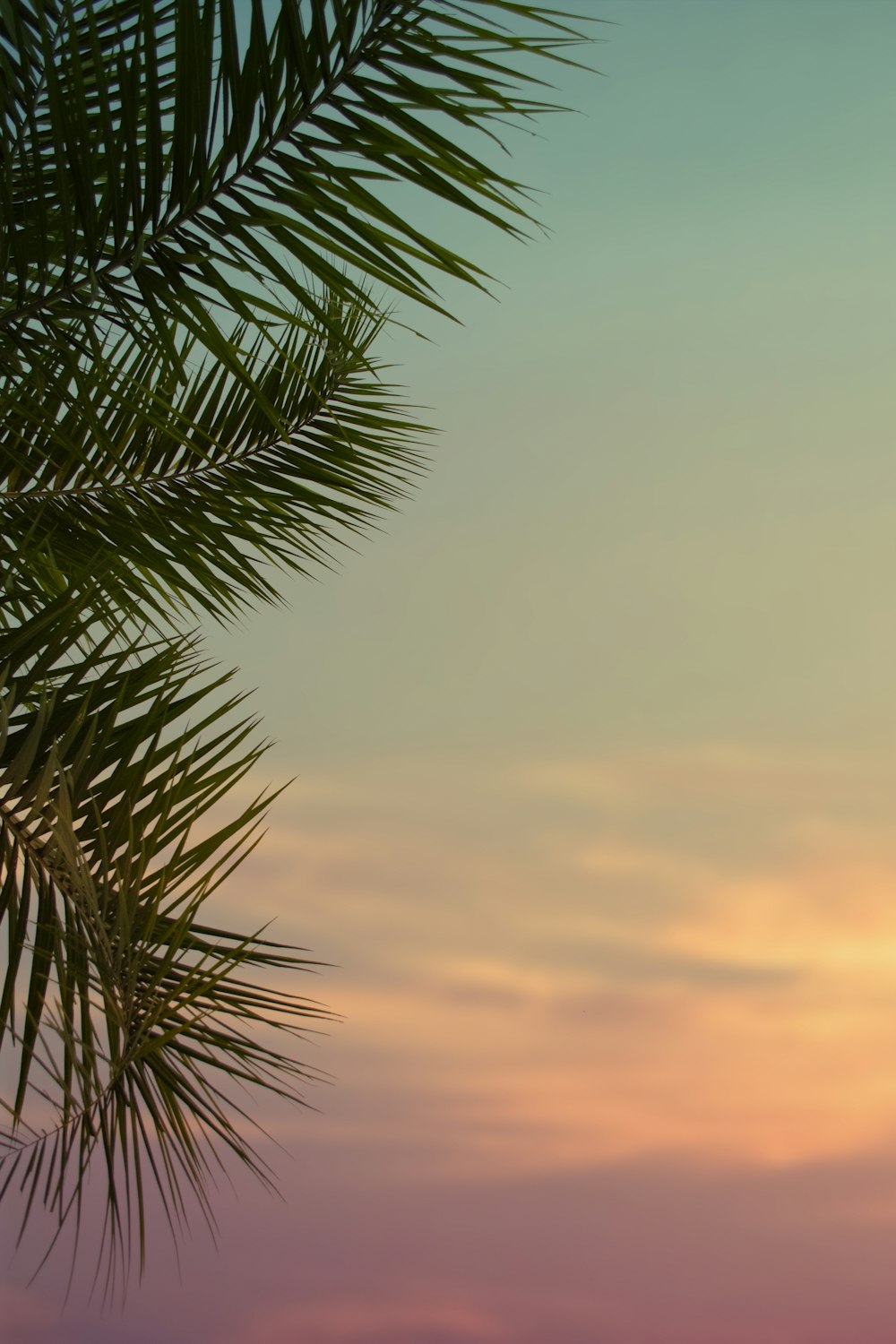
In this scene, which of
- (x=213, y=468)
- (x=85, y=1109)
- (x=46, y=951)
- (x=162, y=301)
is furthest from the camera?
(x=213, y=468)

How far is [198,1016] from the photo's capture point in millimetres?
1323

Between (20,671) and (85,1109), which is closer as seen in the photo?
(85,1109)

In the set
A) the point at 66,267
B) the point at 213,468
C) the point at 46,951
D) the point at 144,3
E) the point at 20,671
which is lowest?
the point at 46,951

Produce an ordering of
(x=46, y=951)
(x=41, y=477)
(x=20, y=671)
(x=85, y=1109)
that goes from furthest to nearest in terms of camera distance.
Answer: (x=41, y=477) → (x=20, y=671) → (x=46, y=951) → (x=85, y=1109)

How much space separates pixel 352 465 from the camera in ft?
10.0

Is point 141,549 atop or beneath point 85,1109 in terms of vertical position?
atop

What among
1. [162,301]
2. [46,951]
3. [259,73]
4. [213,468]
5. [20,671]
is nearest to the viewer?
[46,951]

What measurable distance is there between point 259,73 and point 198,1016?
1.13 m

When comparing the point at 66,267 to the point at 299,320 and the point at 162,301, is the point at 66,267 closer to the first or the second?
the point at 162,301

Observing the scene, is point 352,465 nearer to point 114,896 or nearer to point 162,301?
point 162,301

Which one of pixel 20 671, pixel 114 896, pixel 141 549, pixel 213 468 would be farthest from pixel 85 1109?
pixel 213 468

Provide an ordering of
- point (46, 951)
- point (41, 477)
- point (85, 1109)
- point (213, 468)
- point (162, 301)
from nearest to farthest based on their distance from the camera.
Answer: point (85, 1109)
point (46, 951)
point (162, 301)
point (41, 477)
point (213, 468)

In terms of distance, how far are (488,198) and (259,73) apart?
0.33 meters

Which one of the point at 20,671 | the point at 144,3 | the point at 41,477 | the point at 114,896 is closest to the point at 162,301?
the point at 144,3
